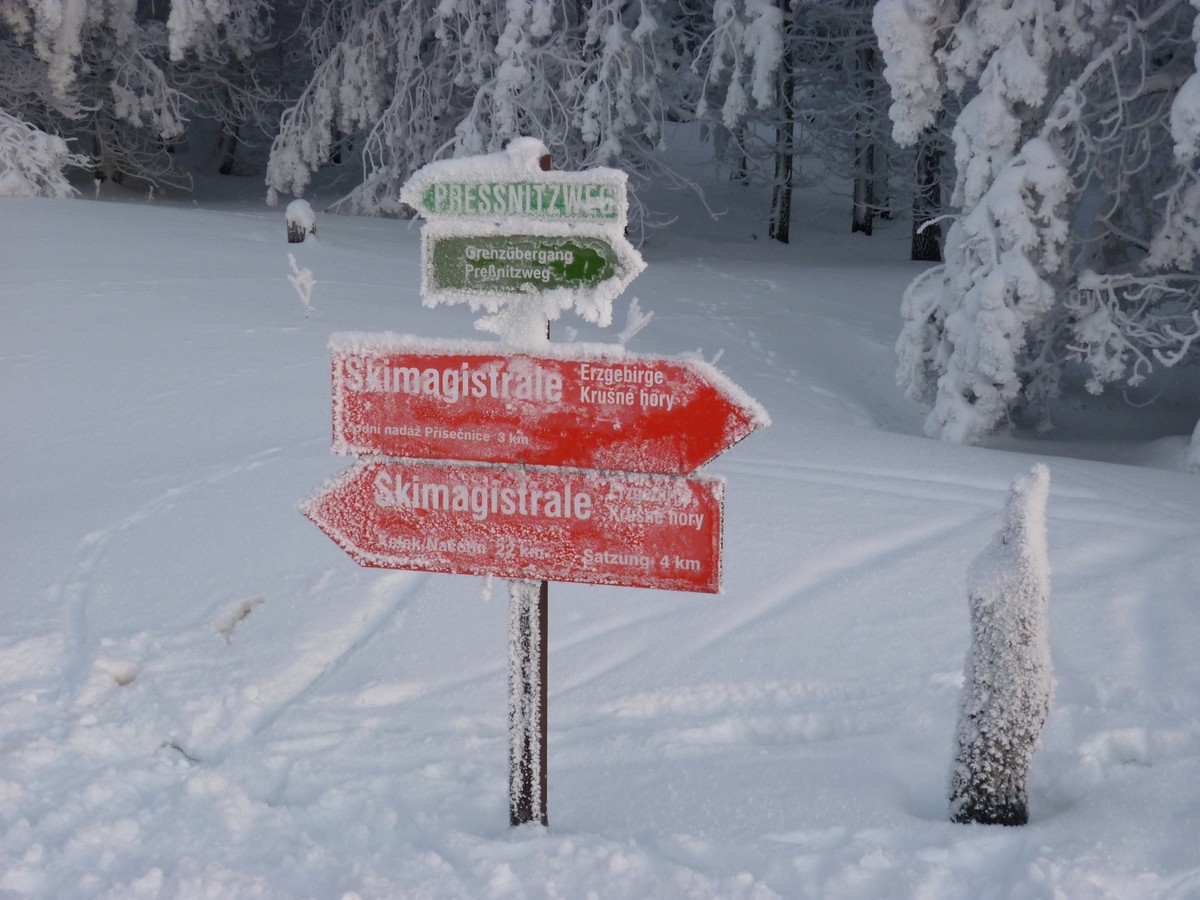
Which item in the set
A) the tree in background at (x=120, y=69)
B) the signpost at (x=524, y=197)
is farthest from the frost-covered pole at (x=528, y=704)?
the tree in background at (x=120, y=69)

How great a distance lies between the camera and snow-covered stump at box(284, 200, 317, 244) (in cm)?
1310

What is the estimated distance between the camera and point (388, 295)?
36.2 ft

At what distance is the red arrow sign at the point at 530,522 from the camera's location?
287 centimetres

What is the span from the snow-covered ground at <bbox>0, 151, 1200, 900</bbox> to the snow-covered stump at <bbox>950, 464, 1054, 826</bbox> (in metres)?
0.15

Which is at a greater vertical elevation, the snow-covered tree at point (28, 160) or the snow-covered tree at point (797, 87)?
the snow-covered tree at point (797, 87)

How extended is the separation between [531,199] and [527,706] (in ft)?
4.57

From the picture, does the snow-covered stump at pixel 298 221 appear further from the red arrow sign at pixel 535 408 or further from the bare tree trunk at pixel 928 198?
the red arrow sign at pixel 535 408

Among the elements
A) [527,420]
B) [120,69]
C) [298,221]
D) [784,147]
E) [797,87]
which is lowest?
[527,420]

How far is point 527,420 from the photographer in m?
2.93

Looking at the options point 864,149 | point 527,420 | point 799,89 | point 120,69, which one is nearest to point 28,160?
point 120,69

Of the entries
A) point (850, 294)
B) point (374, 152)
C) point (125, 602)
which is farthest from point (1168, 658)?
point (374, 152)

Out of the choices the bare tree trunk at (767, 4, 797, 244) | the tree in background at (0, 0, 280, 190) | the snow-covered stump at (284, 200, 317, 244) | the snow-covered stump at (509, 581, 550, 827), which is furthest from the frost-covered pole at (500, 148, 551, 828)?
the bare tree trunk at (767, 4, 797, 244)

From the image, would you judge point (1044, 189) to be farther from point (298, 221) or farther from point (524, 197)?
point (298, 221)

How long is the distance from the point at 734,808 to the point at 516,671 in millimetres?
741
